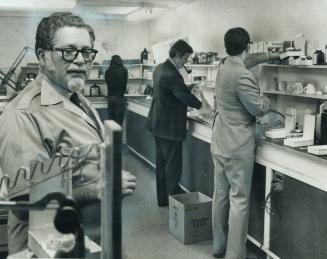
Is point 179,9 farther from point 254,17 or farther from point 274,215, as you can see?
point 274,215

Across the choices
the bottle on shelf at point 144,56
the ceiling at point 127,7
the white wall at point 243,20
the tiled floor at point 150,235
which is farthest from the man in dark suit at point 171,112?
the bottle on shelf at point 144,56

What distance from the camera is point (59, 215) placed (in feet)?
2.83

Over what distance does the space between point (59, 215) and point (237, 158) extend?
2.19 metres

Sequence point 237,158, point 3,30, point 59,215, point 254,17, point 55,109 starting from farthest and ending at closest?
1. point 3,30
2. point 254,17
3. point 237,158
4. point 55,109
5. point 59,215

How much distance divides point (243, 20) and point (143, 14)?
101 inches

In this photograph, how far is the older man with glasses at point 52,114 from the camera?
1.11 m

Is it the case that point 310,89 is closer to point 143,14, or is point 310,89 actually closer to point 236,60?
point 236,60

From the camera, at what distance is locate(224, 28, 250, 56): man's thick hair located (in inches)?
114

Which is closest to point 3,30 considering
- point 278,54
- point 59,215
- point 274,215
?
point 278,54

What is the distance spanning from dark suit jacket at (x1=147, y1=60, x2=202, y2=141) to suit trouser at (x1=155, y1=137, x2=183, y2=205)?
0.11m

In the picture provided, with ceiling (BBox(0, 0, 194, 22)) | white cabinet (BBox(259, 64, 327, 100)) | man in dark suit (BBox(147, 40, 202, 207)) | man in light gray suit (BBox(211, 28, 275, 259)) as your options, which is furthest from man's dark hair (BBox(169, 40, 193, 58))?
ceiling (BBox(0, 0, 194, 22))

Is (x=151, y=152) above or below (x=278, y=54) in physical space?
below

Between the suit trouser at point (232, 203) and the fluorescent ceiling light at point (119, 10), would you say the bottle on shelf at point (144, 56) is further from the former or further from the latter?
the suit trouser at point (232, 203)

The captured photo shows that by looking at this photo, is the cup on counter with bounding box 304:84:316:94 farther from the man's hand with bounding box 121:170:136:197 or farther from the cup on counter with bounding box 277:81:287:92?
the man's hand with bounding box 121:170:136:197
